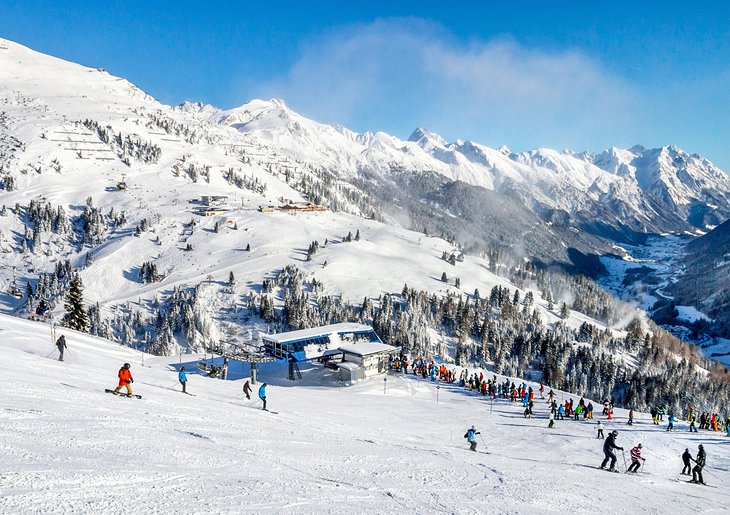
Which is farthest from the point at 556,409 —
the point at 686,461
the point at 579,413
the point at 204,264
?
the point at 204,264

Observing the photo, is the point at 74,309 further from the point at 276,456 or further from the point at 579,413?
the point at 579,413

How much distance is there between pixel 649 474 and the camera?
2522 cm

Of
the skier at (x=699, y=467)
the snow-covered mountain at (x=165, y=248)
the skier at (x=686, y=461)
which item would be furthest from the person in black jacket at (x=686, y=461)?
the snow-covered mountain at (x=165, y=248)

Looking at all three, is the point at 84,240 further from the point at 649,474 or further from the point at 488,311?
the point at 649,474

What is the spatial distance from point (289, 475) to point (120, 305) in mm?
113391

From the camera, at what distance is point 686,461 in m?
25.9

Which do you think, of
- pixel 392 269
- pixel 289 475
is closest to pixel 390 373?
pixel 289 475

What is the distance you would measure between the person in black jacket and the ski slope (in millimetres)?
694

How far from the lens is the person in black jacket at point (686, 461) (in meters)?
25.7

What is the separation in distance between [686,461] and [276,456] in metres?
22.1

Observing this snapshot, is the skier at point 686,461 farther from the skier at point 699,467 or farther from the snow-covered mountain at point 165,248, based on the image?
the snow-covered mountain at point 165,248

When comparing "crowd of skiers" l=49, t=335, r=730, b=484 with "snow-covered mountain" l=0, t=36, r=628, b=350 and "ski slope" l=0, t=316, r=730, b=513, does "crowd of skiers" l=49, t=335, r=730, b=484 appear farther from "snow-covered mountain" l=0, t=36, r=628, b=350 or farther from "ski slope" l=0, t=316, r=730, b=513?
"snow-covered mountain" l=0, t=36, r=628, b=350

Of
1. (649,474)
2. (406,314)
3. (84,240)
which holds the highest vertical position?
(84,240)

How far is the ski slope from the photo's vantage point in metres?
11.9
